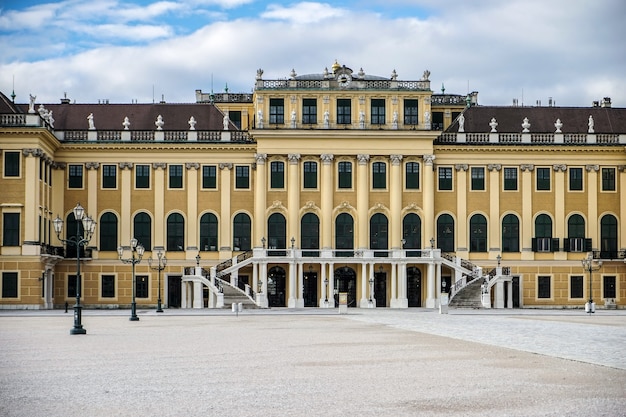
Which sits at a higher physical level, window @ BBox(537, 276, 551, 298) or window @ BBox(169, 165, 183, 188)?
window @ BBox(169, 165, 183, 188)

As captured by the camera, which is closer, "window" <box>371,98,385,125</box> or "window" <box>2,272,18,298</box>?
"window" <box>2,272,18,298</box>

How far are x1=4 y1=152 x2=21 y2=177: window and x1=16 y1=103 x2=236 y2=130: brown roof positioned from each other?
9424 mm

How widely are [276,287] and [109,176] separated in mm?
14676

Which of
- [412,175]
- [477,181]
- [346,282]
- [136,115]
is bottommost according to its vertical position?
[346,282]

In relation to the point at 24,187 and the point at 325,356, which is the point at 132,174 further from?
the point at 325,356

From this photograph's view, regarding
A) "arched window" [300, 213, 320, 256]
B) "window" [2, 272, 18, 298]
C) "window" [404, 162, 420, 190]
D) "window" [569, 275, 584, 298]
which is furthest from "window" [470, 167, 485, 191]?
"window" [2, 272, 18, 298]

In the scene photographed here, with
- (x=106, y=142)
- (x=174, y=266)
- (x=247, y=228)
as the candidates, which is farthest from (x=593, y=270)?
(x=106, y=142)

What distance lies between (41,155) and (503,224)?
33.6 m

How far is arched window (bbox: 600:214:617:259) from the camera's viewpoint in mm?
79625

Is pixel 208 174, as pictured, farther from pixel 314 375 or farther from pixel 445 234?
pixel 314 375

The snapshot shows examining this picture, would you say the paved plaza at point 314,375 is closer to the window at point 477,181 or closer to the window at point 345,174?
the window at point 345,174

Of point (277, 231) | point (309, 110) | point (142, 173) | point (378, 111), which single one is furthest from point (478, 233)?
point (142, 173)

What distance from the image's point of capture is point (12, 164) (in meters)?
71.9

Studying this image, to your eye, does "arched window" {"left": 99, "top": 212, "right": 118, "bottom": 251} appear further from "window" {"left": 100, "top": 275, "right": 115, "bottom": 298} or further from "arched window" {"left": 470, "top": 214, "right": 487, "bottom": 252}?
"arched window" {"left": 470, "top": 214, "right": 487, "bottom": 252}
